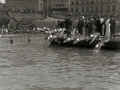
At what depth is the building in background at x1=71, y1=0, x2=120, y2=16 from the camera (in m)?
164

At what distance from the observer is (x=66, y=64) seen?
75.5 ft

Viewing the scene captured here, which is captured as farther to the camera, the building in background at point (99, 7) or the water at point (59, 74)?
the building in background at point (99, 7)

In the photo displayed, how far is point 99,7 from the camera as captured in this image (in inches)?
6590

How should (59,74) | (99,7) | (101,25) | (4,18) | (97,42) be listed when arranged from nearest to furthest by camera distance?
(59,74), (97,42), (101,25), (4,18), (99,7)

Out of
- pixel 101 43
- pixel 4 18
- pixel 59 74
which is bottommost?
pixel 59 74

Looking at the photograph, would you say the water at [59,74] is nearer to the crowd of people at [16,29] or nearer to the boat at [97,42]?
the boat at [97,42]

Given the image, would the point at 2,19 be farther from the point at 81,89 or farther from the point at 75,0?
the point at 81,89

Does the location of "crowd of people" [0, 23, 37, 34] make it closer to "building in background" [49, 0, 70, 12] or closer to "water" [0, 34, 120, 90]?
"water" [0, 34, 120, 90]

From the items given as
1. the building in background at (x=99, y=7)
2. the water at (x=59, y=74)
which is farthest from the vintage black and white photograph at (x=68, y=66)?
the building in background at (x=99, y=7)

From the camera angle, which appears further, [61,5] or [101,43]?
[61,5]

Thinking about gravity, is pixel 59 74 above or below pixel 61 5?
below

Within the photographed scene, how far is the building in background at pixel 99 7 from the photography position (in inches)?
6471

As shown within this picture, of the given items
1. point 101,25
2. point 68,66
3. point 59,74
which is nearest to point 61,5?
point 101,25

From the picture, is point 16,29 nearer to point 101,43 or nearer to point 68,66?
point 101,43
